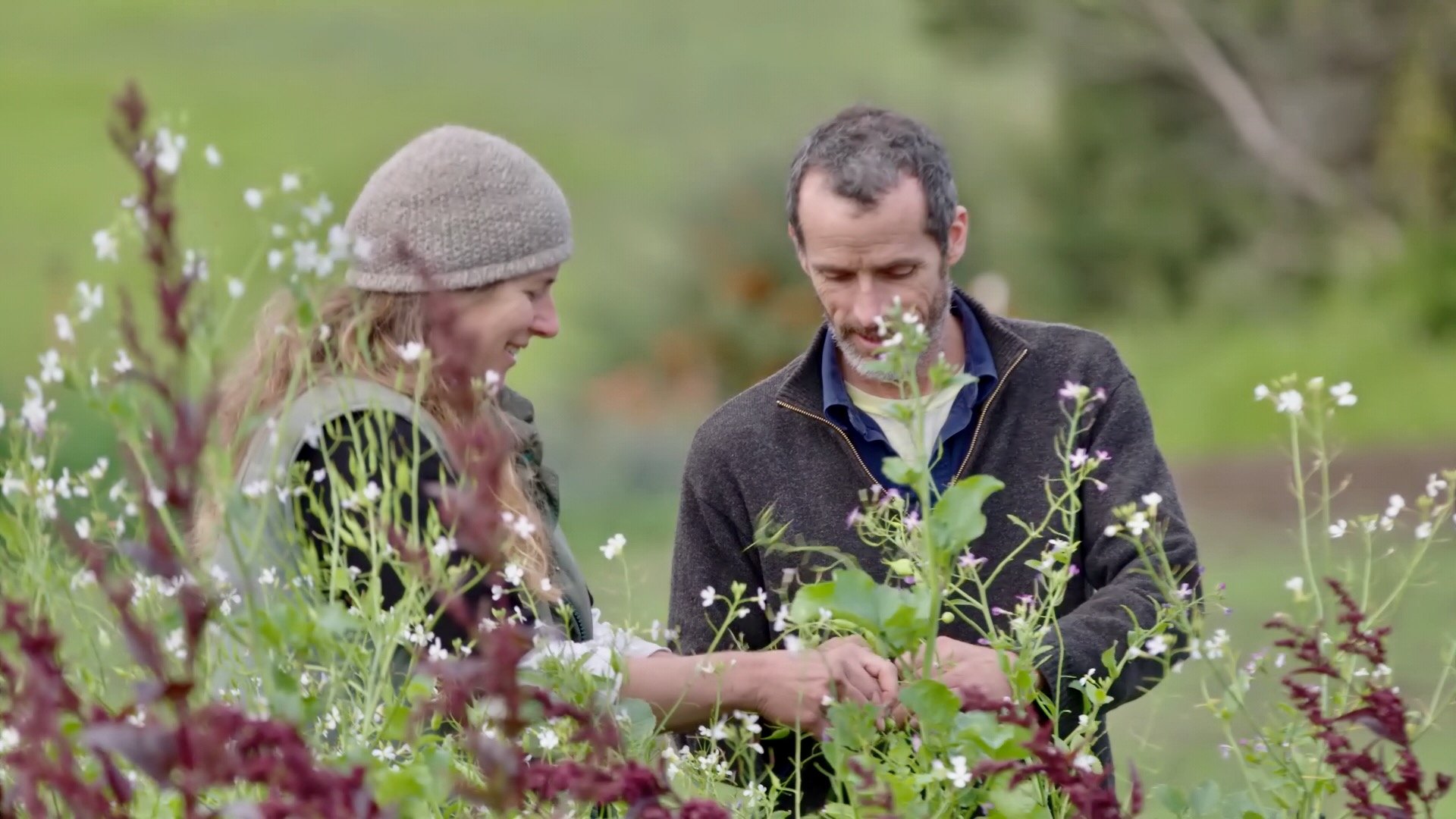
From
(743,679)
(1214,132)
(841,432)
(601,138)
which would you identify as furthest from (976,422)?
(601,138)

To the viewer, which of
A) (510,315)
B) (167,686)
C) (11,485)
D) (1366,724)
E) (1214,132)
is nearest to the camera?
(167,686)

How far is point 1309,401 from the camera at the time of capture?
6.72ft

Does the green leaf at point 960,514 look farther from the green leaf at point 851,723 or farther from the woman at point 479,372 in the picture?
the woman at point 479,372

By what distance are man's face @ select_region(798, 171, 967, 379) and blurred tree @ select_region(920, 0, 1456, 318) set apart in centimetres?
1051

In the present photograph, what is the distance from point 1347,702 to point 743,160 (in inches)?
518

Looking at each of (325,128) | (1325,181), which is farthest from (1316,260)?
(325,128)

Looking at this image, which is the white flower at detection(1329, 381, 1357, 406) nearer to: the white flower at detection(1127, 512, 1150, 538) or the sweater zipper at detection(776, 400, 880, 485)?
the white flower at detection(1127, 512, 1150, 538)

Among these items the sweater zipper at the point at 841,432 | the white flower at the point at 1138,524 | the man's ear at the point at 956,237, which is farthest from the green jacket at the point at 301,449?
the man's ear at the point at 956,237

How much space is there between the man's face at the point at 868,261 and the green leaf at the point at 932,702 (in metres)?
1.36

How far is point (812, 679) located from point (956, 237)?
1.25 m

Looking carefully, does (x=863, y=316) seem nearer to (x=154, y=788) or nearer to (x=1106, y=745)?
(x=1106, y=745)

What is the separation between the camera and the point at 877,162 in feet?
10.5

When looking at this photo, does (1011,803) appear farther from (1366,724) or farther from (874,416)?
(874,416)

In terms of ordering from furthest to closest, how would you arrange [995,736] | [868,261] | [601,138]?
[601,138] → [868,261] → [995,736]
